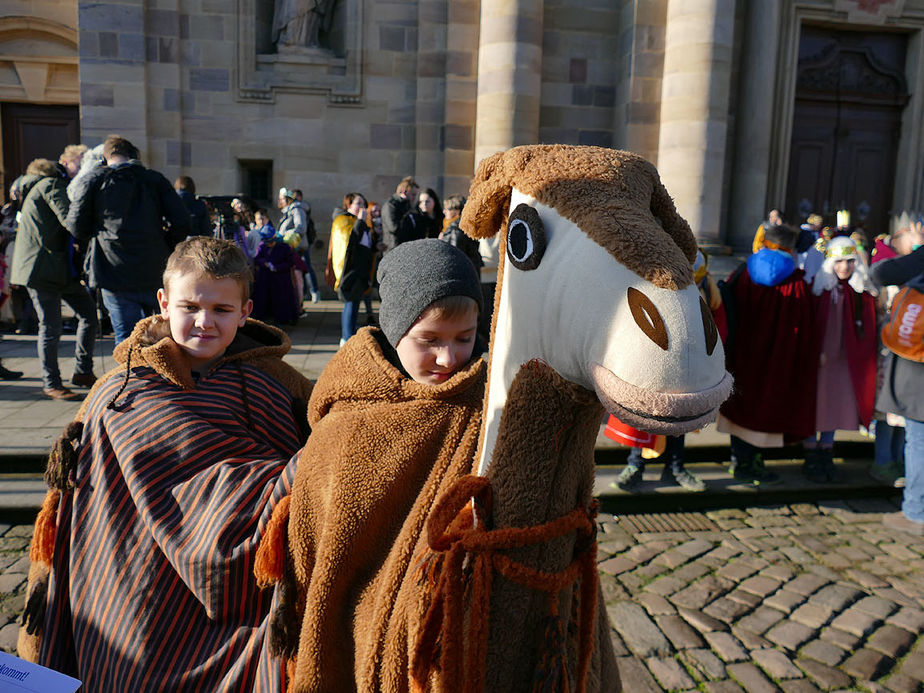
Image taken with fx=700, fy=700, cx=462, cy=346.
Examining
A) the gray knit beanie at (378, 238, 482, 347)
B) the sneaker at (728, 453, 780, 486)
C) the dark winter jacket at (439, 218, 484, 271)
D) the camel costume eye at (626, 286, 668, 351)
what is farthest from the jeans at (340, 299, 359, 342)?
the camel costume eye at (626, 286, 668, 351)

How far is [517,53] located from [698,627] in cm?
824

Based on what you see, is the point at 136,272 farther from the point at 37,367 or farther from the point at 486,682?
the point at 486,682

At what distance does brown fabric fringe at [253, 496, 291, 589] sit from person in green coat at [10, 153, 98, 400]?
16.3 ft

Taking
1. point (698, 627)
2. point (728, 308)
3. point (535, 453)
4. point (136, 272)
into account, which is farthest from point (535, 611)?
point (136, 272)

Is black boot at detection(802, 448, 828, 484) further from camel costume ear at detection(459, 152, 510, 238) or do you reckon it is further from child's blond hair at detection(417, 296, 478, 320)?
camel costume ear at detection(459, 152, 510, 238)

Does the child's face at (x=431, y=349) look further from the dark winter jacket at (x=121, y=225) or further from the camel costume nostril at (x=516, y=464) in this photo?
the dark winter jacket at (x=121, y=225)

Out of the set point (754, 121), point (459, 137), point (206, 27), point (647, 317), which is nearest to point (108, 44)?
point (206, 27)

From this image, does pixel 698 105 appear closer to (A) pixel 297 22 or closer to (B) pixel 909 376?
(B) pixel 909 376

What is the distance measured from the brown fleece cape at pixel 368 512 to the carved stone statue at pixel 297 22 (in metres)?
10.3

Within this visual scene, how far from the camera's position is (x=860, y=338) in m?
5.02

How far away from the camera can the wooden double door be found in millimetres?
12312

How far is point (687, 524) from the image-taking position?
14.0ft

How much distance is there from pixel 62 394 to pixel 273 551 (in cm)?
505

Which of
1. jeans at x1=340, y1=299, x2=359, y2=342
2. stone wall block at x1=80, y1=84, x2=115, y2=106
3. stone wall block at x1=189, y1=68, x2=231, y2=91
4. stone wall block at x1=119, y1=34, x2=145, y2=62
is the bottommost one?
jeans at x1=340, y1=299, x2=359, y2=342
